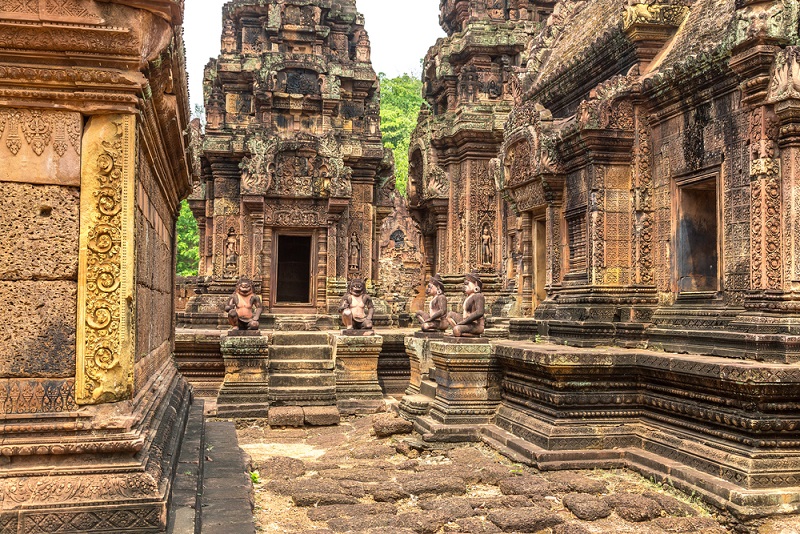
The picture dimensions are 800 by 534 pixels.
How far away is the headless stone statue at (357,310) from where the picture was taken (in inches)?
469

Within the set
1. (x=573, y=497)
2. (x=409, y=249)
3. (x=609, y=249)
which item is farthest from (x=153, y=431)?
(x=409, y=249)

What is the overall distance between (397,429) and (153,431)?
18.0 ft

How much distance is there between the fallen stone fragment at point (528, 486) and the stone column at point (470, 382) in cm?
208

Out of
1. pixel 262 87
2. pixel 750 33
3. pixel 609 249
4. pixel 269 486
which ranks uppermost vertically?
pixel 262 87

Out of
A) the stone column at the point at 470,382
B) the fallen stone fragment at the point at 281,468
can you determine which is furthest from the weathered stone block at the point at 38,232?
the stone column at the point at 470,382

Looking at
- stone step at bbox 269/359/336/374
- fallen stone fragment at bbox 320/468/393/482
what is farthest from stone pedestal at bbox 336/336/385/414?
fallen stone fragment at bbox 320/468/393/482

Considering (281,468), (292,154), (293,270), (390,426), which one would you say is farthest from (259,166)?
(281,468)

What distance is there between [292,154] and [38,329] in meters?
12.1

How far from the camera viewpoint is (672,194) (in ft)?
26.6

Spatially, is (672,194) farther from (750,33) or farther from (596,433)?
(596,433)

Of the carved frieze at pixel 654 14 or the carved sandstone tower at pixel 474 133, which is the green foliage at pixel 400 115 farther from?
the carved frieze at pixel 654 14

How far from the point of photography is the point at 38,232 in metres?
3.21

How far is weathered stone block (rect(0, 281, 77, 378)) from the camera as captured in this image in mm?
3174

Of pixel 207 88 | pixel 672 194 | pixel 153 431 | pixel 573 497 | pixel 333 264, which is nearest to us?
pixel 153 431
